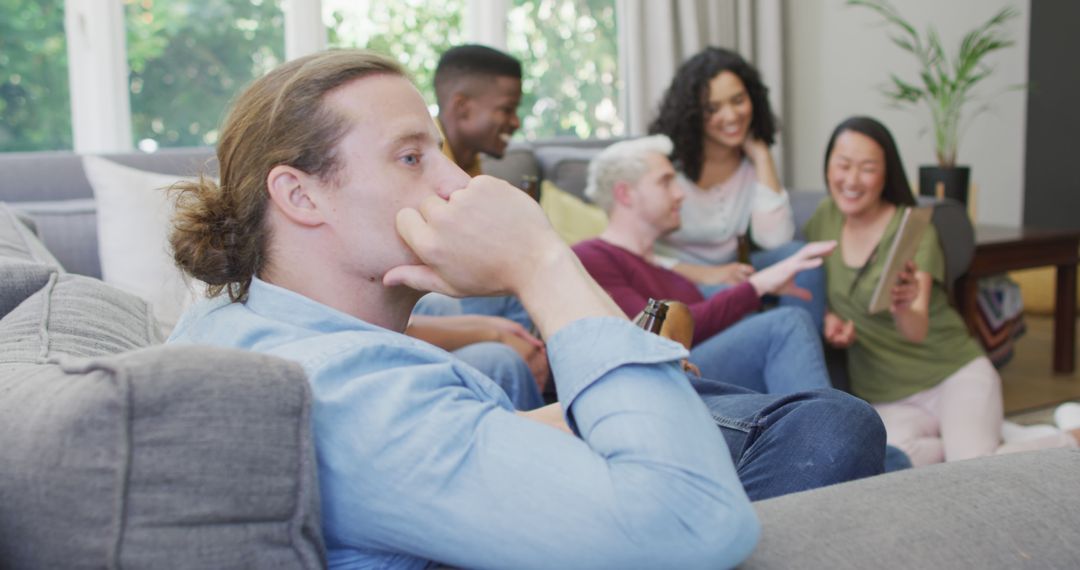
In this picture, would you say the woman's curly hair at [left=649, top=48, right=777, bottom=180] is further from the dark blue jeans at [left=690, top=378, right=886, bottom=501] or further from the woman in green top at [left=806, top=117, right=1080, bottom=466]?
the dark blue jeans at [left=690, top=378, right=886, bottom=501]

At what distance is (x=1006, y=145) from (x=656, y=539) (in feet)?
15.9

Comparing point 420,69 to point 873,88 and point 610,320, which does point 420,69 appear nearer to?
point 873,88

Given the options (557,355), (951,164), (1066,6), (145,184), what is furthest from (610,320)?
(1066,6)

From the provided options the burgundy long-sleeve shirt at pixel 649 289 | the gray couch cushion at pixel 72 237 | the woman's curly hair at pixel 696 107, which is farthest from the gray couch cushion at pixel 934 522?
the woman's curly hair at pixel 696 107

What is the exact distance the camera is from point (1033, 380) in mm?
3502

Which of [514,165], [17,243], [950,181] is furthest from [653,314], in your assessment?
[950,181]

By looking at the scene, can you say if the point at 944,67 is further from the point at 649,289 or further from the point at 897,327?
the point at 649,289

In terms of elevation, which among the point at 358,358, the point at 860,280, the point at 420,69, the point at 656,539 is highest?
the point at 420,69

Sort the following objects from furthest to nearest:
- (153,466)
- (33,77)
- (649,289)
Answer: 1. (33,77)
2. (649,289)
3. (153,466)

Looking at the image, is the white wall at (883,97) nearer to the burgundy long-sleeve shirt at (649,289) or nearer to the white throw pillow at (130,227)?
the burgundy long-sleeve shirt at (649,289)

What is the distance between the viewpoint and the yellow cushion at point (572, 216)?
2988 millimetres

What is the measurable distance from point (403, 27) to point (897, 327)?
9.05 feet

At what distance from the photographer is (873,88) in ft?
17.0

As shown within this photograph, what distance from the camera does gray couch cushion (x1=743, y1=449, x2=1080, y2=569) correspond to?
716 mm
